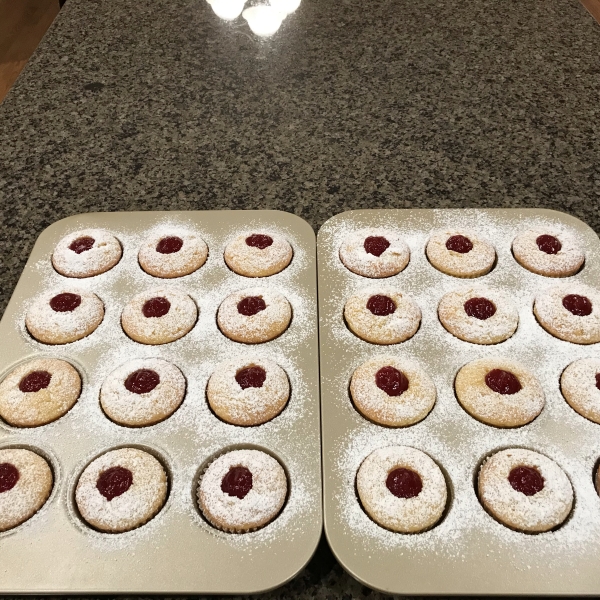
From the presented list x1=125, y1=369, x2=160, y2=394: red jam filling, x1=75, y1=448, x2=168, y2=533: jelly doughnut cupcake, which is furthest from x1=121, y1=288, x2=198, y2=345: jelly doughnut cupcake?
x1=75, y1=448, x2=168, y2=533: jelly doughnut cupcake

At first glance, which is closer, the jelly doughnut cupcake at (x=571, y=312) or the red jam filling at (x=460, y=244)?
the jelly doughnut cupcake at (x=571, y=312)

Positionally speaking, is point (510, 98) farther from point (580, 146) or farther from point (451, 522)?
point (451, 522)

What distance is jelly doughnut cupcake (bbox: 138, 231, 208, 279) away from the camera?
5.25ft

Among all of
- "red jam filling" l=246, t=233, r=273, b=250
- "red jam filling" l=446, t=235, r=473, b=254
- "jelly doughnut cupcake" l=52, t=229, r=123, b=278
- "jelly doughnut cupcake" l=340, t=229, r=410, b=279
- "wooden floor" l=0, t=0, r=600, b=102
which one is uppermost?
"wooden floor" l=0, t=0, r=600, b=102

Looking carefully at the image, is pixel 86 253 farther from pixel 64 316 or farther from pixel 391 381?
pixel 391 381

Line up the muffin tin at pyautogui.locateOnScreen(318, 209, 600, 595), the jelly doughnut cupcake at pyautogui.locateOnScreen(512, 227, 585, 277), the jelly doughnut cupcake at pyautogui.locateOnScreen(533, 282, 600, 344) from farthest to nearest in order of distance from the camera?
the jelly doughnut cupcake at pyautogui.locateOnScreen(512, 227, 585, 277) → the jelly doughnut cupcake at pyautogui.locateOnScreen(533, 282, 600, 344) → the muffin tin at pyautogui.locateOnScreen(318, 209, 600, 595)

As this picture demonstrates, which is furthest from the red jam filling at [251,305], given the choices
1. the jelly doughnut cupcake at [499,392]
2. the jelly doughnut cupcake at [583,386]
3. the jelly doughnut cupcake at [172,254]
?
Result: the jelly doughnut cupcake at [583,386]

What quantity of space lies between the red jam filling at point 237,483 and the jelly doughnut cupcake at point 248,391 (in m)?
0.13

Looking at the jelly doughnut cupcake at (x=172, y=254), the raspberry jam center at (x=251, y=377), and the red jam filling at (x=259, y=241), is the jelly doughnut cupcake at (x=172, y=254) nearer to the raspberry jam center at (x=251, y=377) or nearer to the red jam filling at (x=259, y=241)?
the red jam filling at (x=259, y=241)

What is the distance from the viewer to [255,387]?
4.38ft

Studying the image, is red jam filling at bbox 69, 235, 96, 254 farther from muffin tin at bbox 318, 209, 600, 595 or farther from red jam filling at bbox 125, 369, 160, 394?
muffin tin at bbox 318, 209, 600, 595

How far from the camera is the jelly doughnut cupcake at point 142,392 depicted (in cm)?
131

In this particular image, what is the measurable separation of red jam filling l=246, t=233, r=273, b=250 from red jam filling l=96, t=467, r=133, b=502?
0.73 metres

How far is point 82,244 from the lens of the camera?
64.9 inches
